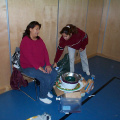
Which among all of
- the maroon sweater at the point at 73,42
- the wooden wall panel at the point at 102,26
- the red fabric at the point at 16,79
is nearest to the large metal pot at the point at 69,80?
the maroon sweater at the point at 73,42

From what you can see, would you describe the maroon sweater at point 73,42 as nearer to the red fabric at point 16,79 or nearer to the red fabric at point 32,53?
the red fabric at point 32,53

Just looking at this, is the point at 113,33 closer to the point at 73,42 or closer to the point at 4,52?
the point at 73,42

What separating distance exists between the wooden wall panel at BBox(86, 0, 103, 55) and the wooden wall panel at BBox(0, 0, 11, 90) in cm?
227

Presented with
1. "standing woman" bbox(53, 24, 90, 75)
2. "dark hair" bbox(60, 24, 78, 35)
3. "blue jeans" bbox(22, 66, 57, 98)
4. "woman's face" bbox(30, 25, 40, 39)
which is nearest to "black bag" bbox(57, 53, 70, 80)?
"standing woman" bbox(53, 24, 90, 75)

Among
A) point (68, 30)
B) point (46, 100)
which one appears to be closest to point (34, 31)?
point (68, 30)

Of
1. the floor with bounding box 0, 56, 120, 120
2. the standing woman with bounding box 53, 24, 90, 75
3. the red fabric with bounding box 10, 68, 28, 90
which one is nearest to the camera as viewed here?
the floor with bounding box 0, 56, 120, 120

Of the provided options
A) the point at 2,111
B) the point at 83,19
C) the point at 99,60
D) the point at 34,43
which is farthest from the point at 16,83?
the point at 99,60

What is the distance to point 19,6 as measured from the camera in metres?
2.23

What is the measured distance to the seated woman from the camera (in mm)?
2088

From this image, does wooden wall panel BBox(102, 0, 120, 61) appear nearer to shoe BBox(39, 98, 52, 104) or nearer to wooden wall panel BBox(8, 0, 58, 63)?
wooden wall panel BBox(8, 0, 58, 63)

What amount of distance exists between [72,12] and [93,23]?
1035 millimetres

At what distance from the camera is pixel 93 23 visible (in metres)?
3.99

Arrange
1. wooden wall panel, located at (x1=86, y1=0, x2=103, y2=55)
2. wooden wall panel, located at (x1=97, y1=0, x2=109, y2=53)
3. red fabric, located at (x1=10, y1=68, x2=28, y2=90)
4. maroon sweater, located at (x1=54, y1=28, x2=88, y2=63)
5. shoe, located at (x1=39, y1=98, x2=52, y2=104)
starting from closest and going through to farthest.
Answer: shoe, located at (x1=39, y1=98, x2=52, y2=104) → red fabric, located at (x1=10, y1=68, x2=28, y2=90) → maroon sweater, located at (x1=54, y1=28, x2=88, y2=63) → wooden wall panel, located at (x1=86, y1=0, x2=103, y2=55) → wooden wall panel, located at (x1=97, y1=0, x2=109, y2=53)

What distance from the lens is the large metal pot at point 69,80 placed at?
2.22 m
